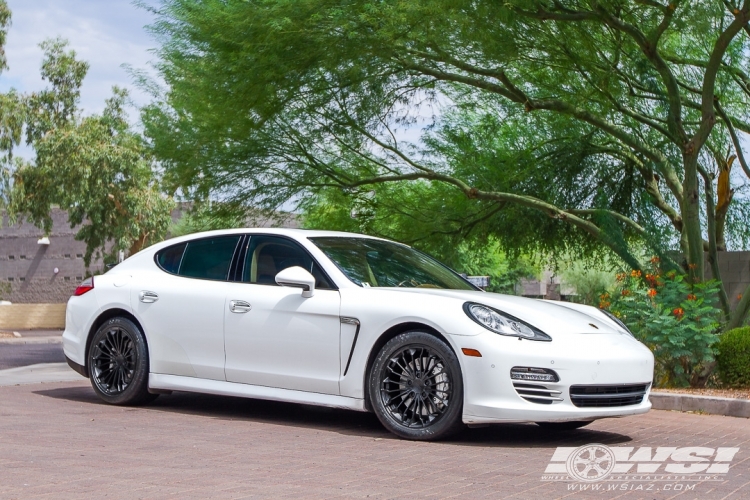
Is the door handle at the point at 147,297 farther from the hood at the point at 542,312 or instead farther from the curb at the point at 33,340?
the curb at the point at 33,340

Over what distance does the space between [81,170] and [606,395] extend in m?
29.7

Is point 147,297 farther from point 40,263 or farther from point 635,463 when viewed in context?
point 40,263

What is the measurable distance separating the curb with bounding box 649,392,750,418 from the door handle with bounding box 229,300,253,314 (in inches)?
181

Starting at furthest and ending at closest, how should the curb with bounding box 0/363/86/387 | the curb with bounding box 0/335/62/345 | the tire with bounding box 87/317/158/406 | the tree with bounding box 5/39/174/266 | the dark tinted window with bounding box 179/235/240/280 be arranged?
the tree with bounding box 5/39/174/266 → the curb with bounding box 0/335/62/345 → the curb with bounding box 0/363/86/387 → the tire with bounding box 87/317/158/406 → the dark tinted window with bounding box 179/235/240/280

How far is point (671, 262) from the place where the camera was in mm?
15078

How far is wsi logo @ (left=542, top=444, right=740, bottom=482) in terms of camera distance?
5645 mm

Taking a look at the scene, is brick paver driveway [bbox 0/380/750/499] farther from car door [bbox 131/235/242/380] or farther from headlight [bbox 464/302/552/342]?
headlight [bbox 464/302/552/342]

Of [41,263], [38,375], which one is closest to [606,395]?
[38,375]

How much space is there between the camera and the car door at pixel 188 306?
26.3 feet

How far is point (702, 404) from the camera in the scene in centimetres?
961

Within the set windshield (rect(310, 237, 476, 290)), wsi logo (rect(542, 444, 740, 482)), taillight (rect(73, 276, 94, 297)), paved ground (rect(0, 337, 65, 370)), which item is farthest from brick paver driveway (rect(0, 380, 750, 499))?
paved ground (rect(0, 337, 65, 370))

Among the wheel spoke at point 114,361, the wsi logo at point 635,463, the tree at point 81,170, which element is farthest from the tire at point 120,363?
the tree at point 81,170

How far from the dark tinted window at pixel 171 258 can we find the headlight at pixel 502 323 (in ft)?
9.76

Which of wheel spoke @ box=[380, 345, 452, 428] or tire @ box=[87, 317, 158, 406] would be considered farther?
tire @ box=[87, 317, 158, 406]
